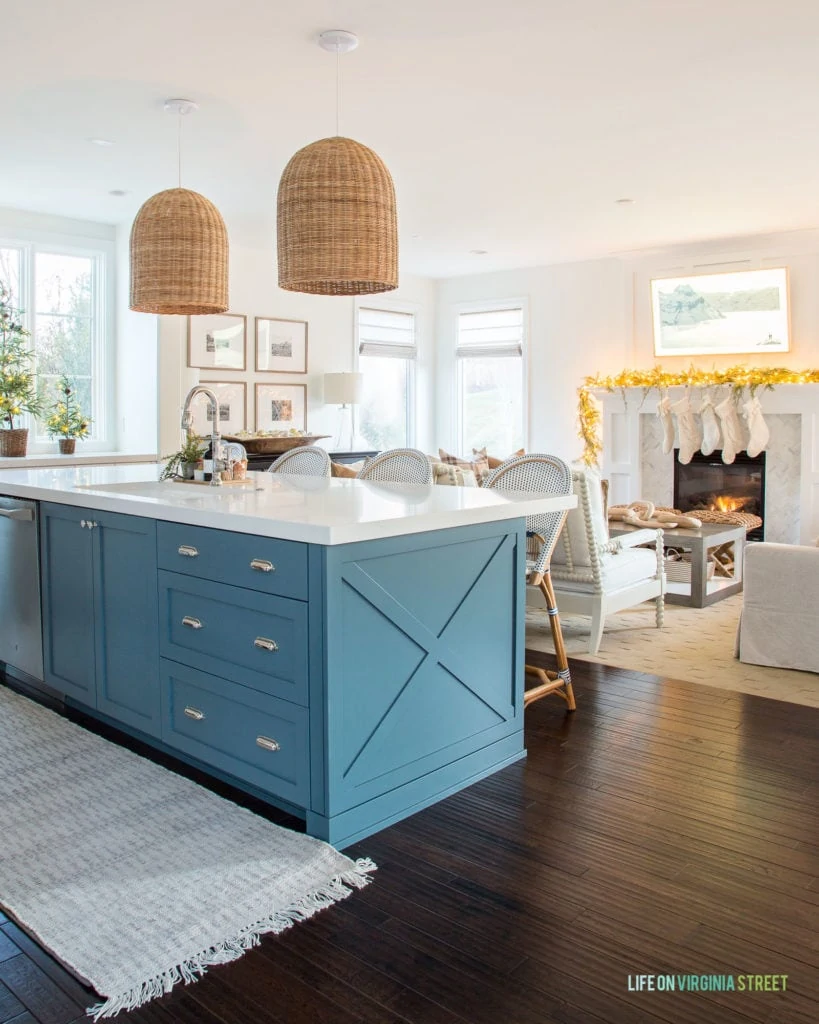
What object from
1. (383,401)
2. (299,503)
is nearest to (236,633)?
(299,503)

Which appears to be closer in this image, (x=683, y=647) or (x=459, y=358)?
(x=683, y=647)

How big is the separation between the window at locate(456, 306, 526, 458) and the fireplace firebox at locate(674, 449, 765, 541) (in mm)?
1874

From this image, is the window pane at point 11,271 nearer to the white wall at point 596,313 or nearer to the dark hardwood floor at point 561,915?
the white wall at point 596,313

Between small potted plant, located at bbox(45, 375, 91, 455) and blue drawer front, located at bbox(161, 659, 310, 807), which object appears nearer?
blue drawer front, located at bbox(161, 659, 310, 807)

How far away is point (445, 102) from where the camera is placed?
4.56m

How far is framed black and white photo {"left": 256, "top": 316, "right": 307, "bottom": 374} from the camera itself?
8578 mm

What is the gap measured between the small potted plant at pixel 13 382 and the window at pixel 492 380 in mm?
4911

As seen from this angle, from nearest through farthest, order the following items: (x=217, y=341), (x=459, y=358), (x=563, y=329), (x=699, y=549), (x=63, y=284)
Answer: (x=699, y=549), (x=63, y=284), (x=217, y=341), (x=563, y=329), (x=459, y=358)

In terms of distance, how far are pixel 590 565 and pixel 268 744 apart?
247 cm

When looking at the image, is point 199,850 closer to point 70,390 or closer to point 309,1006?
point 309,1006

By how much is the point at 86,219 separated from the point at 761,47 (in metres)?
5.48

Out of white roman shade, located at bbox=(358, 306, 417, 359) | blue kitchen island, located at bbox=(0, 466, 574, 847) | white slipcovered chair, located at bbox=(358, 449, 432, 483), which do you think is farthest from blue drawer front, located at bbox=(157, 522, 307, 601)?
white roman shade, located at bbox=(358, 306, 417, 359)

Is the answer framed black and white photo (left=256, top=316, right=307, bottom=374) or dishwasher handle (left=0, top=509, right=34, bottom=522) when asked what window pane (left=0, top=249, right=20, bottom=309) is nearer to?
framed black and white photo (left=256, top=316, right=307, bottom=374)

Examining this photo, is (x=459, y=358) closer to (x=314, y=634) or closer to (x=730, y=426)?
(x=730, y=426)
